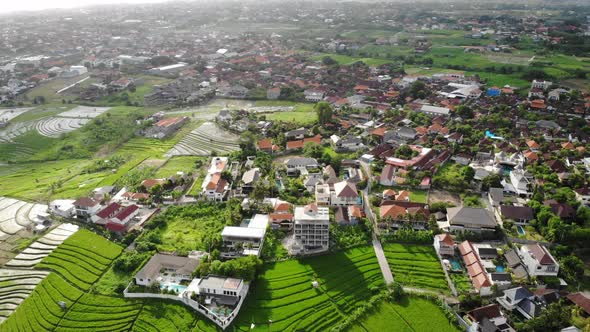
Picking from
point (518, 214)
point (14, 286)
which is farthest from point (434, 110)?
point (14, 286)

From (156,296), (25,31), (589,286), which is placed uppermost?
(25,31)

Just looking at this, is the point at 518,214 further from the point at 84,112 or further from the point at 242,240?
the point at 84,112

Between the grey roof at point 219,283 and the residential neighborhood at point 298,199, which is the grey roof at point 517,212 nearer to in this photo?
the residential neighborhood at point 298,199

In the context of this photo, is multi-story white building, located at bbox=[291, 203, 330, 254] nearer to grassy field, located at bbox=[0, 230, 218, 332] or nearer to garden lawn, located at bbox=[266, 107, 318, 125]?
grassy field, located at bbox=[0, 230, 218, 332]

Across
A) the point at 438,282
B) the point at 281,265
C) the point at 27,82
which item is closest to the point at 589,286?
the point at 438,282

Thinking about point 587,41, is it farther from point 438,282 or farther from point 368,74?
point 438,282

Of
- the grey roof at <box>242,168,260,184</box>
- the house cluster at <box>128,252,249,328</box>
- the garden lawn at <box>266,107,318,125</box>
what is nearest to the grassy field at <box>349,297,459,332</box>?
the house cluster at <box>128,252,249,328</box>
